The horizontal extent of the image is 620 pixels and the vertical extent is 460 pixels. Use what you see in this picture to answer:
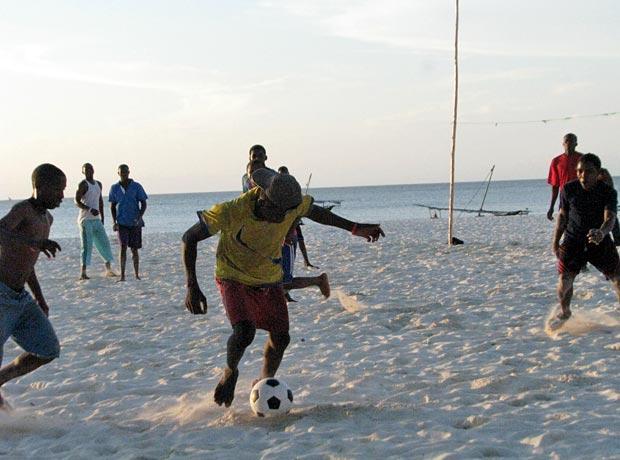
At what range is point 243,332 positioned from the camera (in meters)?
4.63

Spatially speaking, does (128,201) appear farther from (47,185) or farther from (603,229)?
(603,229)

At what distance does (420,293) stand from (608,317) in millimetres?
2897

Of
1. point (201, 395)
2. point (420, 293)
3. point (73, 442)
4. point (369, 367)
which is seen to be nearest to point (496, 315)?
point (420, 293)

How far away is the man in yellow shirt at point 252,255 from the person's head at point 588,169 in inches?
102

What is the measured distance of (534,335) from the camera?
6871mm

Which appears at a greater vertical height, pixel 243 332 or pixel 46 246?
pixel 46 246

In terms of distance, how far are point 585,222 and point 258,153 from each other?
3060mm

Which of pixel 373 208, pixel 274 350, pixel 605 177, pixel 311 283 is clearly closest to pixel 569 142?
pixel 605 177

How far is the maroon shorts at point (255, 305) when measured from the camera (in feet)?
15.3

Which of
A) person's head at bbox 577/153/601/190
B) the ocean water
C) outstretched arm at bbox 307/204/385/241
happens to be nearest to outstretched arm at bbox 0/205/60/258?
outstretched arm at bbox 307/204/385/241

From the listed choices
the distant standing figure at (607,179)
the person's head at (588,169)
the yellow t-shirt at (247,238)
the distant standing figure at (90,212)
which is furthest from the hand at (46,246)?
the distant standing figure at (90,212)

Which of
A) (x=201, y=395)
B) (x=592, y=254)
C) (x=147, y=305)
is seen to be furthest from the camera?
(x=147, y=305)

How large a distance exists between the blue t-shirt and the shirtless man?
7061 millimetres

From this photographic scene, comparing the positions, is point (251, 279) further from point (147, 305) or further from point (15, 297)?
point (147, 305)
